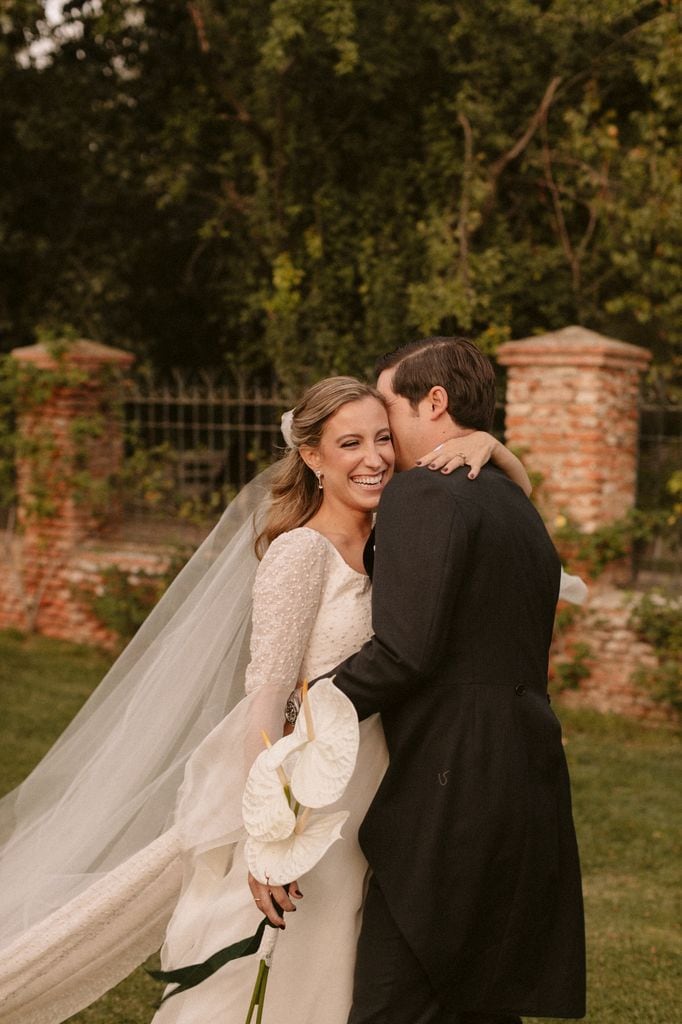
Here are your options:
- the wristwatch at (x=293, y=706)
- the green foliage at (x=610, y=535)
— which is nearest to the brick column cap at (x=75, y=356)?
the green foliage at (x=610, y=535)

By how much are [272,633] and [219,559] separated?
54 centimetres

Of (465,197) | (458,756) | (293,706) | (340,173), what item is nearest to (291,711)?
(293,706)

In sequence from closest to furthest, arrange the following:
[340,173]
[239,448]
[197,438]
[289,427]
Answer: [289,427]
[197,438]
[239,448]
[340,173]

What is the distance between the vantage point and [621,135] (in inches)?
421

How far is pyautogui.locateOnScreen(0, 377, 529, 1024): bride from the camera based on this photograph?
2.51 m

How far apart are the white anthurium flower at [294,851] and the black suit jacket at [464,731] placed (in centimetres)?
28

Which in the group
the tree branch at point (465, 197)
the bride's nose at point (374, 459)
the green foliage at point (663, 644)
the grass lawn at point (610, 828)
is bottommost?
the grass lawn at point (610, 828)

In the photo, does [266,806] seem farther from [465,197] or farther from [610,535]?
[465,197]

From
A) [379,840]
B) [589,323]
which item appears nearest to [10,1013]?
[379,840]

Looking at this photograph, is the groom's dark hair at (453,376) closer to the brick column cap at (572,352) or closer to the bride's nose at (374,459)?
the bride's nose at (374,459)

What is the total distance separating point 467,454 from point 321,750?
0.71 meters

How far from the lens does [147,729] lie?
9.73 ft

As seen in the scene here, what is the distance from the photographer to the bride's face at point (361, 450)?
265 centimetres

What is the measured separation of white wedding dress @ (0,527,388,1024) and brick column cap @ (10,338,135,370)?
7.30 m
